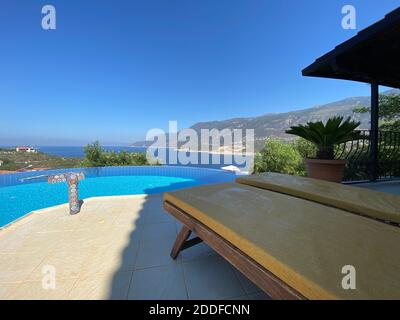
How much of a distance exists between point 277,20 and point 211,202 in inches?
415

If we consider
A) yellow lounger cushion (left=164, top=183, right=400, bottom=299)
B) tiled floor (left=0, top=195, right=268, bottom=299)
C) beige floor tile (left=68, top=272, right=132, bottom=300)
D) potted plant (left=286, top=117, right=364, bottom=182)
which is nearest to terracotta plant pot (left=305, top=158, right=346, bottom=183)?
potted plant (left=286, top=117, right=364, bottom=182)

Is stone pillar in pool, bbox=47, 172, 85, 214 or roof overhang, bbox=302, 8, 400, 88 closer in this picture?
roof overhang, bbox=302, 8, 400, 88

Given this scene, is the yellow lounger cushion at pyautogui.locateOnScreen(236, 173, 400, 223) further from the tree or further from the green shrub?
the tree

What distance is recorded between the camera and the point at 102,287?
59.5 inches

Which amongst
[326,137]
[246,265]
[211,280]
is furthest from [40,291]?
[326,137]

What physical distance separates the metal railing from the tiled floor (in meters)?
4.02

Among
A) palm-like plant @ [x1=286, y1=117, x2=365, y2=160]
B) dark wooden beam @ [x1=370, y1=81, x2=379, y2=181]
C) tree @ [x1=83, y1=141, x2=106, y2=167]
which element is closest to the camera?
palm-like plant @ [x1=286, y1=117, x2=365, y2=160]

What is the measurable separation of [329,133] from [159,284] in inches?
132

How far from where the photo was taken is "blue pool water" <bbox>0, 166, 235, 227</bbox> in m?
5.47

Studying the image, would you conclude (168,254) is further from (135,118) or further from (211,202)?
(135,118)

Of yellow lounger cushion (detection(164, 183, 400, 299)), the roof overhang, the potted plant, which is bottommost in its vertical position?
yellow lounger cushion (detection(164, 183, 400, 299))
